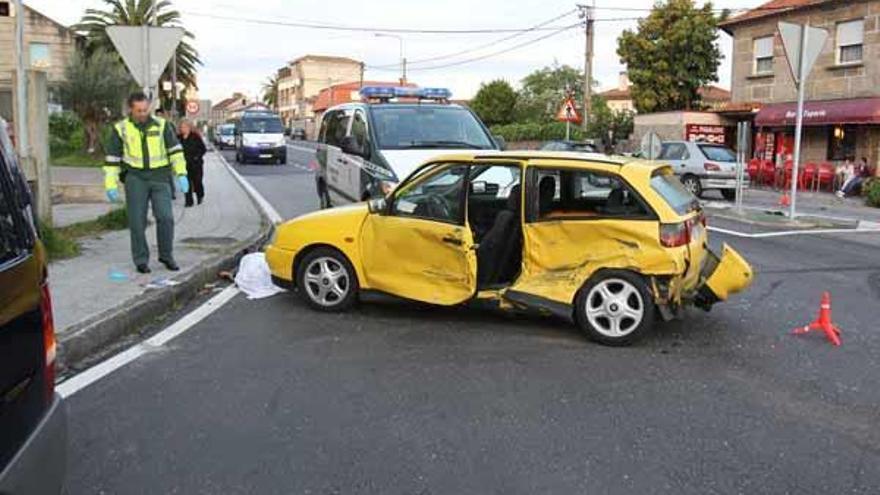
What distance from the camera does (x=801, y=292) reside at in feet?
28.4

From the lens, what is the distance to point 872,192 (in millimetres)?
21594

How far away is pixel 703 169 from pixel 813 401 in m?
17.6

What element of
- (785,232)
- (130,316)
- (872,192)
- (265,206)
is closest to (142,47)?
(130,316)

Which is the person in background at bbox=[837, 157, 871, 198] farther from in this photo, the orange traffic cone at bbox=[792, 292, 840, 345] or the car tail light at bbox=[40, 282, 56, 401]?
the car tail light at bbox=[40, 282, 56, 401]

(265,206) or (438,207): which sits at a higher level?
(438,207)

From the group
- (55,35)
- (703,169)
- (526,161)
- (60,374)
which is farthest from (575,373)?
(55,35)

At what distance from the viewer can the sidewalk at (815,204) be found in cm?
1893

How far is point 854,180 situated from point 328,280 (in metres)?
21.0

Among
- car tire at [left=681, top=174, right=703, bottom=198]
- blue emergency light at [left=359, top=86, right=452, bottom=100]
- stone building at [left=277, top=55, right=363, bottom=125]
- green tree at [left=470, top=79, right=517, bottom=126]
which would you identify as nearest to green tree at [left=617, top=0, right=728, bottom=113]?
green tree at [left=470, top=79, right=517, bottom=126]

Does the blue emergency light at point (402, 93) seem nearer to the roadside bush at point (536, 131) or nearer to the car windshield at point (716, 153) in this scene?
the car windshield at point (716, 153)

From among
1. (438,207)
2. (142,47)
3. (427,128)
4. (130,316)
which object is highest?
(142,47)

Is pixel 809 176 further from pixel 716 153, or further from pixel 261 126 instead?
pixel 261 126

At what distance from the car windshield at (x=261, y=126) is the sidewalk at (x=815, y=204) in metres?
20.9

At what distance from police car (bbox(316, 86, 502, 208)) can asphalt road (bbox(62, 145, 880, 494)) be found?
3639mm
